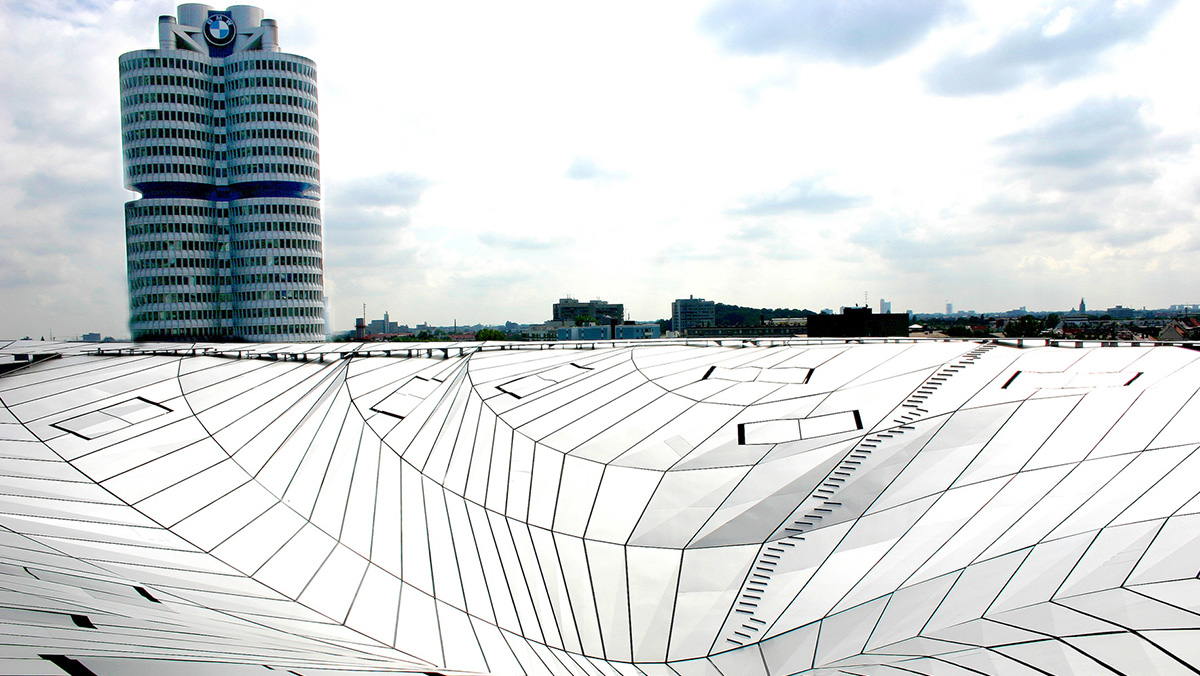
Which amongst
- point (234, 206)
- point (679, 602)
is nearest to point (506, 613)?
point (679, 602)

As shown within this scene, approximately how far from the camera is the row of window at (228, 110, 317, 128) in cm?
12281

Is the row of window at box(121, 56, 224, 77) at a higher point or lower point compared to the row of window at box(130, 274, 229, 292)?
higher

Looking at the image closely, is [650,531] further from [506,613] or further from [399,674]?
[399,674]

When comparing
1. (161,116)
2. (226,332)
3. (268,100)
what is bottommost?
(226,332)

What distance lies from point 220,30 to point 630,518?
490 feet

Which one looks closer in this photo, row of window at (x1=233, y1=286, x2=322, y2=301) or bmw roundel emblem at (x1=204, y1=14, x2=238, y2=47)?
row of window at (x1=233, y1=286, x2=322, y2=301)

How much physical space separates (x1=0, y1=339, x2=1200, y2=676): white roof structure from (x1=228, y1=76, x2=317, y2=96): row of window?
107613mm

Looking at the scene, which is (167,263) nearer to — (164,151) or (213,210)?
(213,210)

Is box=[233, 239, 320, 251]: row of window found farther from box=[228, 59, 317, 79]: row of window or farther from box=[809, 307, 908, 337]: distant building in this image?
box=[809, 307, 908, 337]: distant building

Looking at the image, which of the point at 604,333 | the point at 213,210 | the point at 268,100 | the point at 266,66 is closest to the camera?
the point at 604,333

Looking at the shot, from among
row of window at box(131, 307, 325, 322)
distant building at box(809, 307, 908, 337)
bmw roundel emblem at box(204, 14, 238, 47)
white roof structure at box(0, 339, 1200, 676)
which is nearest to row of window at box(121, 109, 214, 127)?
bmw roundel emblem at box(204, 14, 238, 47)

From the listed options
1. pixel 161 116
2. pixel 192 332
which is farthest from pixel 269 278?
pixel 161 116

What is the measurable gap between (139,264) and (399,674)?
142 m

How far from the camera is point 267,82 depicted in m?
123
